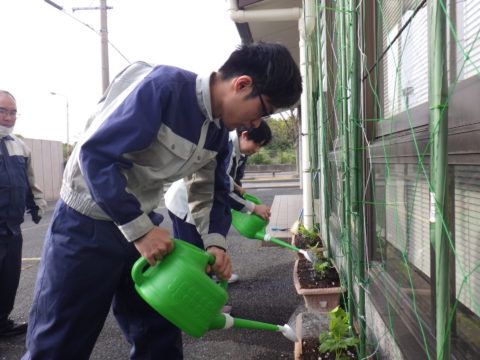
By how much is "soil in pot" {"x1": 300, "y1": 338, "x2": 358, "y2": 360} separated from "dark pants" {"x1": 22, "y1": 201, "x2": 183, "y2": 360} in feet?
2.98

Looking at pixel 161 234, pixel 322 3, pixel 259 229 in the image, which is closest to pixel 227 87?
pixel 161 234

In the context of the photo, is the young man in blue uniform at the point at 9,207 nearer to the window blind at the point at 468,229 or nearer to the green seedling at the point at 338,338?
the green seedling at the point at 338,338

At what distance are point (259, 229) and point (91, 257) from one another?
5.16 ft

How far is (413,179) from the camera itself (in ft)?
4.05

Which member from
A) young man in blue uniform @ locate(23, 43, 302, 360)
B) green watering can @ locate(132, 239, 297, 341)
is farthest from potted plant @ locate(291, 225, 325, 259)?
green watering can @ locate(132, 239, 297, 341)

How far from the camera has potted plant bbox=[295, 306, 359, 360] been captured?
61.4 inches

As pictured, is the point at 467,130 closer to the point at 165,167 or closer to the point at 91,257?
the point at 165,167

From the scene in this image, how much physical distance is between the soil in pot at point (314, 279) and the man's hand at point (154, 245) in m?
1.41

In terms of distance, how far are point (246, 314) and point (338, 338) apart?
115 cm

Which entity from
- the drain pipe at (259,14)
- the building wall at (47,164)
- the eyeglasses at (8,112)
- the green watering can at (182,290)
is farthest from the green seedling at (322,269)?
the building wall at (47,164)

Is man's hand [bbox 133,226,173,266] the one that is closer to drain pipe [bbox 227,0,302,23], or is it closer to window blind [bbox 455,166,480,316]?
window blind [bbox 455,166,480,316]

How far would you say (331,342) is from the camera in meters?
1.57

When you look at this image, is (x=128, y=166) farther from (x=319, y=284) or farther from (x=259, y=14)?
(x=259, y=14)

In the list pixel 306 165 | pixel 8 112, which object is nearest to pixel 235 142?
pixel 306 165
